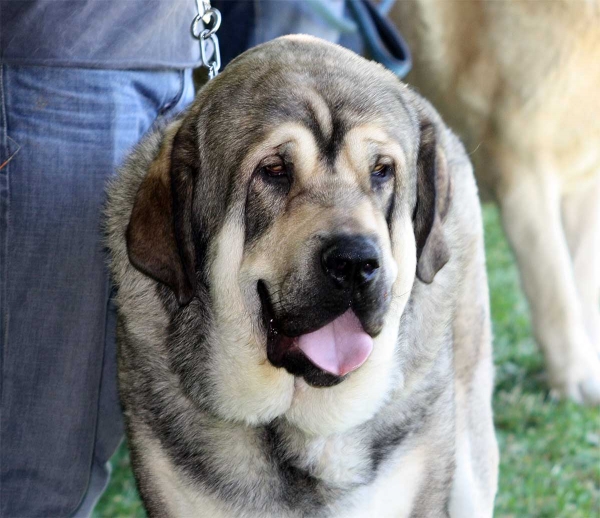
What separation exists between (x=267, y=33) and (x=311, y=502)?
2.23 meters

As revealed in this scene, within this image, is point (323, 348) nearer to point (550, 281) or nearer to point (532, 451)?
point (532, 451)

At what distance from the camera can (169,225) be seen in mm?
2488

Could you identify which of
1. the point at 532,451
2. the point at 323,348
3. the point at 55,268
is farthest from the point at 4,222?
the point at 532,451

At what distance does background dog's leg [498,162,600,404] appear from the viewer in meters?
4.75

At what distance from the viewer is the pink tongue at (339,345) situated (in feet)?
7.84

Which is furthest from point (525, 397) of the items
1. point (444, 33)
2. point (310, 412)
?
point (310, 412)

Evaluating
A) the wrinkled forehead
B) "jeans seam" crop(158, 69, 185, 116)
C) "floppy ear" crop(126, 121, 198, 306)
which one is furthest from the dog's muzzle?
"jeans seam" crop(158, 69, 185, 116)

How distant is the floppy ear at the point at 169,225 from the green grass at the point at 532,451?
1713 mm

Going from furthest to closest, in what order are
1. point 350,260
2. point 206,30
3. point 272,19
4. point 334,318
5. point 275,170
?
point 272,19 < point 206,30 < point 275,170 < point 334,318 < point 350,260

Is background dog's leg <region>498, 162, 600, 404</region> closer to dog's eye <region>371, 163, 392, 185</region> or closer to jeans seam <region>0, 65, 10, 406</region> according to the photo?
dog's eye <region>371, 163, 392, 185</region>

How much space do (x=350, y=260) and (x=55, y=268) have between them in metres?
0.97

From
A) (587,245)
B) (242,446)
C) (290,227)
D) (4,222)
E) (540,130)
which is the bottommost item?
(587,245)

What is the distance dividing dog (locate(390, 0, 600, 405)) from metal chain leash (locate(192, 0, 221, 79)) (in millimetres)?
2324

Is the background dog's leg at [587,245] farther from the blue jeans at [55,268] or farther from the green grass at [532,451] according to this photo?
the blue jeans at [55,268]
